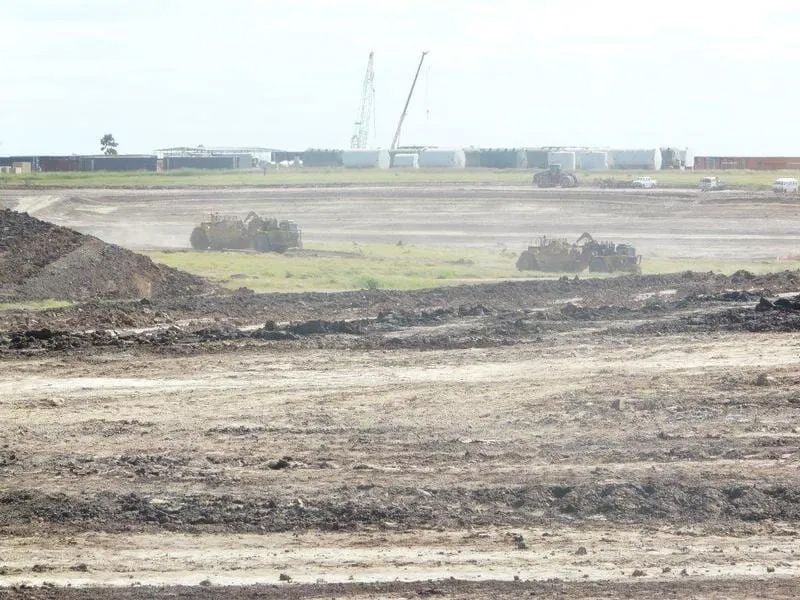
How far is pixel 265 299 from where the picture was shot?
103ft

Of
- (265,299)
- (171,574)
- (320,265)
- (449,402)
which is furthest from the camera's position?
(320,265)

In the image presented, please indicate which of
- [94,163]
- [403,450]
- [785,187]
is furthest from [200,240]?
[94,163]

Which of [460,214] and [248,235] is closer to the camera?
[248,235]

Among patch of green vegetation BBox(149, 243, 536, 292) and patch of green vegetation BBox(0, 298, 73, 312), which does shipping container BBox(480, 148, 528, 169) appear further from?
patch of green vegetation BBox(0, 298, 73, 312)

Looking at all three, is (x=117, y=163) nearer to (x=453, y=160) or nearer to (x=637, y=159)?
(x=453, y=160)

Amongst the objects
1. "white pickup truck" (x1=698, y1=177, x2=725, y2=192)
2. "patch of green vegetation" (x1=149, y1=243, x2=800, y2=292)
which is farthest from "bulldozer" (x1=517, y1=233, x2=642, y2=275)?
"white pickup truck" (x1=698, y1=177, x2=725, y2=192)

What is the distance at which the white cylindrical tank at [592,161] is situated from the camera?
381 feet

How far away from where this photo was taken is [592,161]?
117 m

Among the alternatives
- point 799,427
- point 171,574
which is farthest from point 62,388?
point 799,427

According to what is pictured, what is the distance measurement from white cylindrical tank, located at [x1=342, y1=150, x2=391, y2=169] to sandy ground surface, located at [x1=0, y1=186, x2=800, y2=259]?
39041mm

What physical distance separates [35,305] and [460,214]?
38228 mm

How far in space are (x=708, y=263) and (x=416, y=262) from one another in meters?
9.69

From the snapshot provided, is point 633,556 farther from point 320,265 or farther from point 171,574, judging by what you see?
point 320,265

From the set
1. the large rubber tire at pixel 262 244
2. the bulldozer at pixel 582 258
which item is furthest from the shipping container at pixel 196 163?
the bulldozer at pixel 582 258
